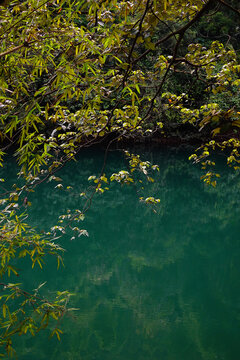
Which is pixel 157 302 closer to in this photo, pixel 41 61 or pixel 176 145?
pixel 41 61

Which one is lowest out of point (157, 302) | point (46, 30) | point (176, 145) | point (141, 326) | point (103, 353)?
point (176, 145)

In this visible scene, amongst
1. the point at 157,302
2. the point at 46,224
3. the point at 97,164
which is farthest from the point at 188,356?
the point at 97,164

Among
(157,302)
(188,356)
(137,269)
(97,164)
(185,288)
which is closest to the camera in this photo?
(188,356)

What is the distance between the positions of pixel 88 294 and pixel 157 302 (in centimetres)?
85

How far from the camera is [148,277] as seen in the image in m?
5.12

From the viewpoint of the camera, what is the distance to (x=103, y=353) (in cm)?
353

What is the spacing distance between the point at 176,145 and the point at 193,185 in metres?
4.95

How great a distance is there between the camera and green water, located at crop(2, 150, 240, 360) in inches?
143

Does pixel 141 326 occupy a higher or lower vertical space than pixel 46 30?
lower

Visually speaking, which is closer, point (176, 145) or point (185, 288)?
point (185, 288)

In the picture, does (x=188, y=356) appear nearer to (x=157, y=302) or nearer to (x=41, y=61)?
(x=157, y=302)

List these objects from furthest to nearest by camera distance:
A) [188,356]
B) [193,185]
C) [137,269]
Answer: [193,185] → [137,269] → [188,356]

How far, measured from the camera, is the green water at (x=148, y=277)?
3621 millimetres

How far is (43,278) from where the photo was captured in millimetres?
4938
